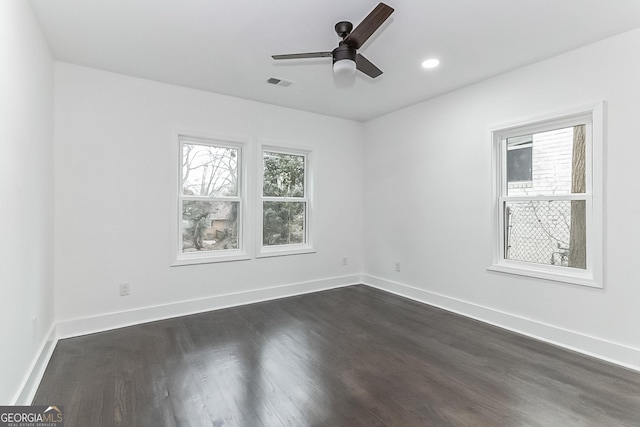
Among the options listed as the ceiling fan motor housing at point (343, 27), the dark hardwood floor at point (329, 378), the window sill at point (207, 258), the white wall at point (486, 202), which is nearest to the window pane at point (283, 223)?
the window sill at point (207, 258)

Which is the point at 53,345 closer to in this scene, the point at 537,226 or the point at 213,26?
the point at 213,26

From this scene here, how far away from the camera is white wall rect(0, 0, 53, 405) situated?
5.46 ft

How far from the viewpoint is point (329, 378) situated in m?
2.25

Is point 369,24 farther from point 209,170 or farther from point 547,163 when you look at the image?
point 209,170

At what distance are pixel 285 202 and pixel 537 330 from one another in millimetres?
3264

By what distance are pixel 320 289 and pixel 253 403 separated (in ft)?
8.78

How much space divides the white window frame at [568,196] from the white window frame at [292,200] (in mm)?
2365

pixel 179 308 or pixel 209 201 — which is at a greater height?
pixel 209 201

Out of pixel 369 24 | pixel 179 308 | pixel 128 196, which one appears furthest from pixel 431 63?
pixel 179 308

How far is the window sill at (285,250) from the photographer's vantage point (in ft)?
13.7

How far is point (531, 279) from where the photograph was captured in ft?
10.0

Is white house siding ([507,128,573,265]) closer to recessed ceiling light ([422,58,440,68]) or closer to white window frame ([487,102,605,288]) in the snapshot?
white window frame ([487,102,605,288])

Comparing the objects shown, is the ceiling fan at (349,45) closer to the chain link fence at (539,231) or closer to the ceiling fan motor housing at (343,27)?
the ceiling fan motor housing at (343,27)
